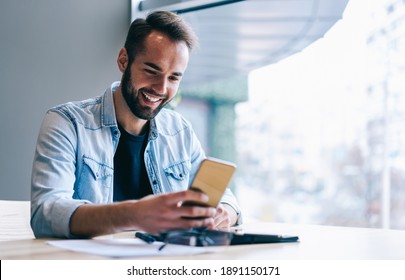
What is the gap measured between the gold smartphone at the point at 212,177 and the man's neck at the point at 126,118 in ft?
3.35

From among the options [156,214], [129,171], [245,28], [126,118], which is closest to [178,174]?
[129,171]

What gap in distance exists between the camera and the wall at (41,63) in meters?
2.98

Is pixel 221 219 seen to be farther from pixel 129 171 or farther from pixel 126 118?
pixel 126 118

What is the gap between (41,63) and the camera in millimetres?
3182

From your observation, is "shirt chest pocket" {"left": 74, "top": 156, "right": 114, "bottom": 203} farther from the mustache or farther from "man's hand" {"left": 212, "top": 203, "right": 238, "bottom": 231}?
"man's hand" {"left": 212, "top": 203, "right": 238, "bottom": 231}

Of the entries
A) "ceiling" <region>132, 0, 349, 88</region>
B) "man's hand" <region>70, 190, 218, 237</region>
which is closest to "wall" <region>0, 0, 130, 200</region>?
"ceiling" <region>132, 0, 349, 88</region>

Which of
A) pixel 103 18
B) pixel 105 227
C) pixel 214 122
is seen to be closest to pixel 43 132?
pixel 105 227

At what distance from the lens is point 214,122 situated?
217 inches

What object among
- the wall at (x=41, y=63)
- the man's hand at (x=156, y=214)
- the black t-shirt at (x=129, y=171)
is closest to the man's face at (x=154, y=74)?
the black t-shirt at (x=129, y=171)

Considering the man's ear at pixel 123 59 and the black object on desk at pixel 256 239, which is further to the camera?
the man's ear at pixel 123 59

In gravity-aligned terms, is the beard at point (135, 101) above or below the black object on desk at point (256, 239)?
above

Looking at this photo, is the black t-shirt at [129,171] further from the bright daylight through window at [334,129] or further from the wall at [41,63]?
the bright daylight through window at [334,129]

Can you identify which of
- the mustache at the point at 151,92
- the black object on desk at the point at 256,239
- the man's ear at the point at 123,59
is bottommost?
the black object on desk at the point at 256,239

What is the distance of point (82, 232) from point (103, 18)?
246cm
